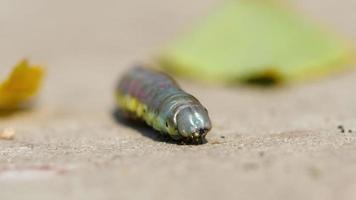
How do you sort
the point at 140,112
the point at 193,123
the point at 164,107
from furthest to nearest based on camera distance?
1. the point at 140,112
2. the point at 164,107
3. the point at 193,123

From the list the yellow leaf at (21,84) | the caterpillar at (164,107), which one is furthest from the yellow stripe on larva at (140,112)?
the yellow leaf at (21,84)

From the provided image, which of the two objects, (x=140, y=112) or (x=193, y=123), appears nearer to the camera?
(x=193, y=123)

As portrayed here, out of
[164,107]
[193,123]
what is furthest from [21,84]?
[193,123]

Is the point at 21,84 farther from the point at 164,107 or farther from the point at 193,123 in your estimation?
the point at 193,123

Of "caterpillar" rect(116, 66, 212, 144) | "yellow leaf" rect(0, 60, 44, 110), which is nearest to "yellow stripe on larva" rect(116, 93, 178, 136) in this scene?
"caterpillar" rect(116, 66, 212, 144)

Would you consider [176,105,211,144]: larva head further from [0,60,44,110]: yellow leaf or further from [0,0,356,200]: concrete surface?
[0,60,44,110]: yellow leaf
